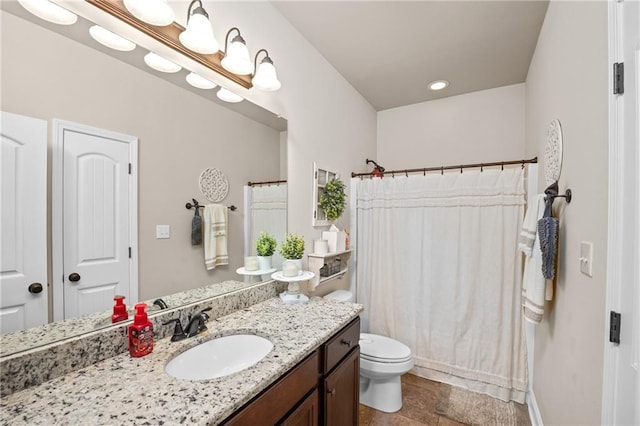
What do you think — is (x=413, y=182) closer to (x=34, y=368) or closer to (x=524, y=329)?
(x=524, y=329)

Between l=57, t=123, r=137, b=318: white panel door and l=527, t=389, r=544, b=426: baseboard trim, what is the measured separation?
94.5 inches

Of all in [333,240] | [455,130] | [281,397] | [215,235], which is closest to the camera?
[281,397]

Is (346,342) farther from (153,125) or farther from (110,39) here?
(110,39)

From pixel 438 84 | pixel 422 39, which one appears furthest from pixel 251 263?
pixel 438 84

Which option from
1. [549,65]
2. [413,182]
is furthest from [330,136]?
[549,65]

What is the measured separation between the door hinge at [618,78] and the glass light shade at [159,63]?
61.6 inches

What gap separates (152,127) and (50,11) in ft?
1.33

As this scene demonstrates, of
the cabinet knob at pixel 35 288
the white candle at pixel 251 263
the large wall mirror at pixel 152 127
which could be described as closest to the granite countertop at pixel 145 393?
the large wall mirror at pixel 152 127

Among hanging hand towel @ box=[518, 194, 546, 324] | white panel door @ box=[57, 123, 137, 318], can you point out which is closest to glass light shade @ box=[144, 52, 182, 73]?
white panel door @ box=[57, 123, 137, 318]

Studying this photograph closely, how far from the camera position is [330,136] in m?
2.33

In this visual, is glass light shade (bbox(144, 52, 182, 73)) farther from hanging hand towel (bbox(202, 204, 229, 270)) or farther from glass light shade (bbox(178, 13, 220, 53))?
hanging hand towel (bbox(202, 204, 229, 270))

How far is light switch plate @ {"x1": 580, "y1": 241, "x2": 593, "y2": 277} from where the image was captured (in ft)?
→ 3.26

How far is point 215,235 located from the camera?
1374mm

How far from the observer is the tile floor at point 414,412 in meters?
1.85
